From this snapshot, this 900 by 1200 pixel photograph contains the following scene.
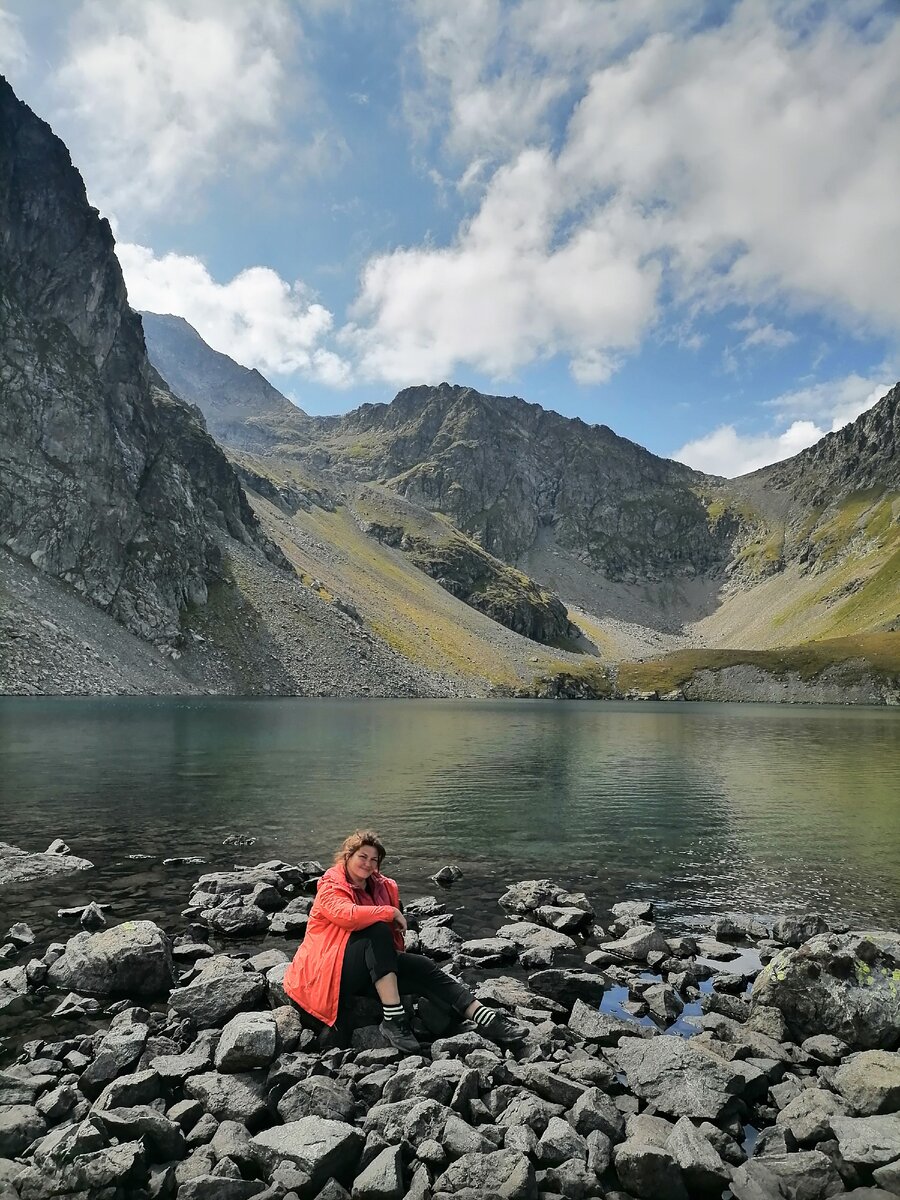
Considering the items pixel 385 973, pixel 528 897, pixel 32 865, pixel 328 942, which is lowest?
pixel 32 865

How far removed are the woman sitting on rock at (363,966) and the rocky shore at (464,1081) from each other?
1.11 ft

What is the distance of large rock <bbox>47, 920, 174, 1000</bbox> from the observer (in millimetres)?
12383

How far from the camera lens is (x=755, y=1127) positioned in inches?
363

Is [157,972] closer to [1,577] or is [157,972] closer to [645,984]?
[645,984]

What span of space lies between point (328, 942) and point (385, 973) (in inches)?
39.8

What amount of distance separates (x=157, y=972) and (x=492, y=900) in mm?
9432

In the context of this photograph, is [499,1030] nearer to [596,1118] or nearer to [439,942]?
[596,1118]

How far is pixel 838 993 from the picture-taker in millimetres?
11641

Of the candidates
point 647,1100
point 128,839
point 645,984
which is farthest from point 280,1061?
point 128,839

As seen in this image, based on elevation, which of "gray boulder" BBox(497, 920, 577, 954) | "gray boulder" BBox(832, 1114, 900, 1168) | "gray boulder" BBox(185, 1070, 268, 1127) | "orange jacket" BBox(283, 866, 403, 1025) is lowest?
"gray boulder" BBox(497, 920, 577, 954)

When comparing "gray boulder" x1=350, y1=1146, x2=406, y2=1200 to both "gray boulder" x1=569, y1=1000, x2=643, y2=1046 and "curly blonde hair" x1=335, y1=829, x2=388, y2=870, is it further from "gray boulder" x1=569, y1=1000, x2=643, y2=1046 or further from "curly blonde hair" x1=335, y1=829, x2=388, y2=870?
"gray boulder" x1=569, y1=1000, x2=643, y2=1046

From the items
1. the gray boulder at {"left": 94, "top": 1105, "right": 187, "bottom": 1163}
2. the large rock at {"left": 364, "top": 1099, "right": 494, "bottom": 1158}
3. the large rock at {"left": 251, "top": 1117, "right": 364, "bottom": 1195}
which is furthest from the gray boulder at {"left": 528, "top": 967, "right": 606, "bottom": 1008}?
the gray boulder at {"left": 94, "top": 1105, "right": 187, "bottom": 1163}

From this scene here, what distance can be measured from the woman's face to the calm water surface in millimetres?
6929

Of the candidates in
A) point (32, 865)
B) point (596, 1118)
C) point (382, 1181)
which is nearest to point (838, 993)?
point (596, 1118)
